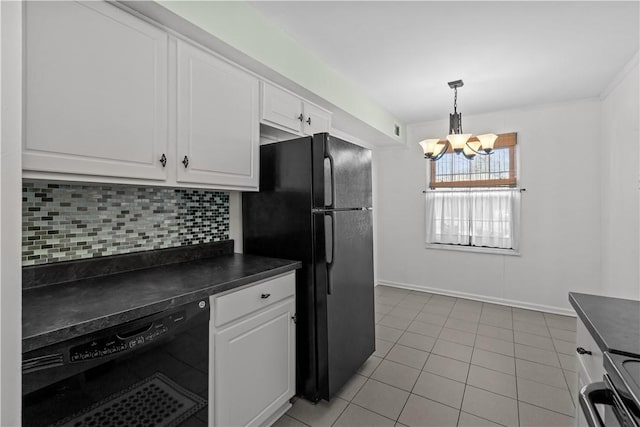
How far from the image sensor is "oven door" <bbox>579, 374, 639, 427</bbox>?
73 centimetres

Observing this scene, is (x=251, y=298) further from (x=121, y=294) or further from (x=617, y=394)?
(x=617, y=394)

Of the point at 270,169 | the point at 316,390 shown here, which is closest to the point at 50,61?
the point at 270,169

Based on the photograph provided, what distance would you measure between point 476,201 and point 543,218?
76cm

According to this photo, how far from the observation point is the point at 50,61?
1112mm

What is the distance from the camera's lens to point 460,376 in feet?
7.24

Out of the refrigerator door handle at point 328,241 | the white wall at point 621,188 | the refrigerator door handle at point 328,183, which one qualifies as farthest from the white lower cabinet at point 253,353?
the white wall at point 621,188

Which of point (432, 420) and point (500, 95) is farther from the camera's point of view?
point (500, 95)

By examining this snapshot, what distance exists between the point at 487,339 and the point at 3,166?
3.44m

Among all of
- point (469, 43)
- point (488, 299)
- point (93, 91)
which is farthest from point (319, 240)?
point (488, 299)

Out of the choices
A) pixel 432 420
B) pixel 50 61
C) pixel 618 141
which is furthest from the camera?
pixel 618 141

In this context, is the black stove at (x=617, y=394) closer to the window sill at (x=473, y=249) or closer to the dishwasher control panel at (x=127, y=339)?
the dishwasher control panel at (x=127, y=339)

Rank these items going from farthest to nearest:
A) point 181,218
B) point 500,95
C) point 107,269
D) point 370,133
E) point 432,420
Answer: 1. point 370,133
2. point 500,95
3. point 181,218
4. point 432,420
5. point 107,269

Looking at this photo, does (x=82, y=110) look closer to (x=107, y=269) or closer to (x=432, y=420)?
(x=107, y=269)

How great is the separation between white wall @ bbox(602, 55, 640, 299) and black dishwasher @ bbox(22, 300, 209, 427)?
10.5ft
